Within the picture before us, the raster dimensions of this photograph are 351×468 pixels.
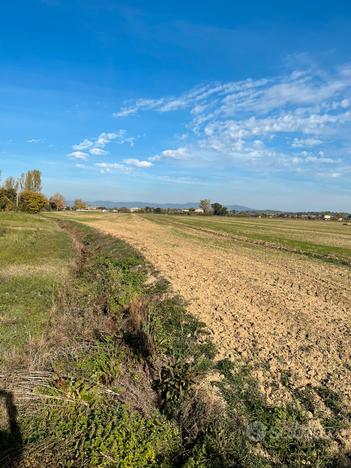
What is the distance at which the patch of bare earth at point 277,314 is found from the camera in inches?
307

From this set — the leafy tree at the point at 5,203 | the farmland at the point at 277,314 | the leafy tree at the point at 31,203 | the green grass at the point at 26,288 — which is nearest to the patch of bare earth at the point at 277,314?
the farmland at the point at 277,314

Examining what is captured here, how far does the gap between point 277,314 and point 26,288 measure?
9129 mm

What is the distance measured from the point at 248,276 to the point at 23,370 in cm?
1225

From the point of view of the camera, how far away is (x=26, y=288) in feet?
46.6

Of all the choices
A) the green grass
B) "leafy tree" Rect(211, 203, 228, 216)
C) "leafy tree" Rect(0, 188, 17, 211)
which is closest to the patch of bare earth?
the green grass

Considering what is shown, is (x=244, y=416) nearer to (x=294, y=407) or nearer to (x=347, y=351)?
(x=294, y=407)

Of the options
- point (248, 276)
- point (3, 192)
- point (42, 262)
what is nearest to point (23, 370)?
point (248, 276)

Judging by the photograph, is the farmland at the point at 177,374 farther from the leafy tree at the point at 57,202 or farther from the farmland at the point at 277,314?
the leafy tree at the point at 57,202

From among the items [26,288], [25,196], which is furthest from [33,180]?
[26,288]

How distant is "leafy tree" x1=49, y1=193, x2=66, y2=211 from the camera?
493 feet

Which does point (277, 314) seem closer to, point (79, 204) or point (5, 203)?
point (5, 203)

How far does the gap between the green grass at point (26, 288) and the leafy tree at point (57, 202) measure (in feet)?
425

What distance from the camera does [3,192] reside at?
94000 millimetres

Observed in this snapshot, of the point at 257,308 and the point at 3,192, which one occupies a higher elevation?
the point at 3,192
